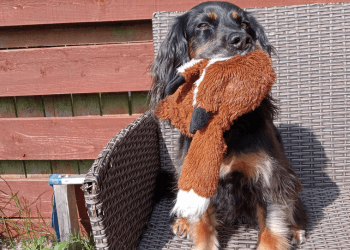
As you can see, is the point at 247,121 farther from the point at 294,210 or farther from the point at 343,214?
the point at 343,214

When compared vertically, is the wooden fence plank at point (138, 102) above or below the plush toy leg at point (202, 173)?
below

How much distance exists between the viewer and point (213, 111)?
0.97 m

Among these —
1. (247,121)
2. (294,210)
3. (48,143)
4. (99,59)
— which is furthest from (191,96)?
(48,143)

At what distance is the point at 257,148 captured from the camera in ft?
4.22

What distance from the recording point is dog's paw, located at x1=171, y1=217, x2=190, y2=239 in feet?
4.68

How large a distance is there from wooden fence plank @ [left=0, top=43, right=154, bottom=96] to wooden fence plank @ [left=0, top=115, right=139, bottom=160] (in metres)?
0.21

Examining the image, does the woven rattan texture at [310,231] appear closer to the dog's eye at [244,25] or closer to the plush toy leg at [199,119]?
the plush toy leg at [199,119]

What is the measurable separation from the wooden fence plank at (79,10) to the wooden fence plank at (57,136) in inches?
26.9

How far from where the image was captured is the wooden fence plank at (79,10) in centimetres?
201

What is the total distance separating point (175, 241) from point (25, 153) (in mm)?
1515

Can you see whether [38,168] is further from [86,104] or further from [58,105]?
[86,104]

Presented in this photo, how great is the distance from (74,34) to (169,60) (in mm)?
1052

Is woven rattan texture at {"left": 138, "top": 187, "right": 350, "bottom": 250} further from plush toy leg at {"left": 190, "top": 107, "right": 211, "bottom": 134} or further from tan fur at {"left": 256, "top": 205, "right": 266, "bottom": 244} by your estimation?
plush toy leg at {"left": 190, "top": 107, "right": 211, "bottom": 134}

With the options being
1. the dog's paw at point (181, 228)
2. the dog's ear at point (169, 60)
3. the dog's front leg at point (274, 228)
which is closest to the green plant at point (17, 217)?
the dog's paw at point (181, 228)
